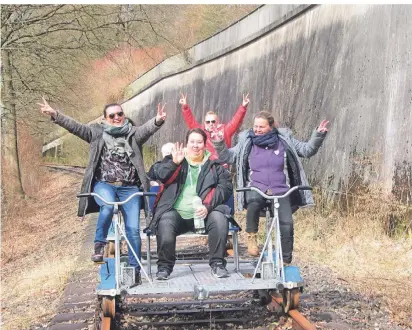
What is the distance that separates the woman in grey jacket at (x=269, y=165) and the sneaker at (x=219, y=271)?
30.1 inches

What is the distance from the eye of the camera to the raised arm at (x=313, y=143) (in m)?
6.48

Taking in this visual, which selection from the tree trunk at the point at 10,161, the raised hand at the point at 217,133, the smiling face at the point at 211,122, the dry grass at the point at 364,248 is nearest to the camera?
the dry grass at the point at 364,248

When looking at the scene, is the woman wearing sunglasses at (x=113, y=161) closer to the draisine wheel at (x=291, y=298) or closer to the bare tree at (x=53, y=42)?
the draisine wheel at (x=291, y=298)

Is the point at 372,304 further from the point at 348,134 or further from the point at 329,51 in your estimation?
the point at 329,51

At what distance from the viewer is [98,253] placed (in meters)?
6.43

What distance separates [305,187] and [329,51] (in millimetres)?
6910

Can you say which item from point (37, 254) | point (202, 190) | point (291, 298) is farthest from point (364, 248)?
point (37, 254)

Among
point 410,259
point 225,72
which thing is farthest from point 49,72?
point 410,259

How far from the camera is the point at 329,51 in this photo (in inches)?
483

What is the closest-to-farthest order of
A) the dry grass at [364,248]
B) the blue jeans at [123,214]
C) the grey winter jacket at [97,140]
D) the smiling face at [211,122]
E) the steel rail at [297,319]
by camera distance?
the steel rail at [297,319]
the blue jeans at [123,214]
the grey winter jacket at [97,140]
the dry grass at [364,248]
the smiling face at [211,122]

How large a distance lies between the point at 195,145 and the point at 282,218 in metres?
1.17

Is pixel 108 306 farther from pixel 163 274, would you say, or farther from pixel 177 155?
pixel 177 155

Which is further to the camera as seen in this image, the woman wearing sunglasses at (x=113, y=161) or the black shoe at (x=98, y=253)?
the woman wearing sunglasses at (x=113, y=161)


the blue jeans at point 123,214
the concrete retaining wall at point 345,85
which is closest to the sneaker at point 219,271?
the blue jeans at point 123,214
